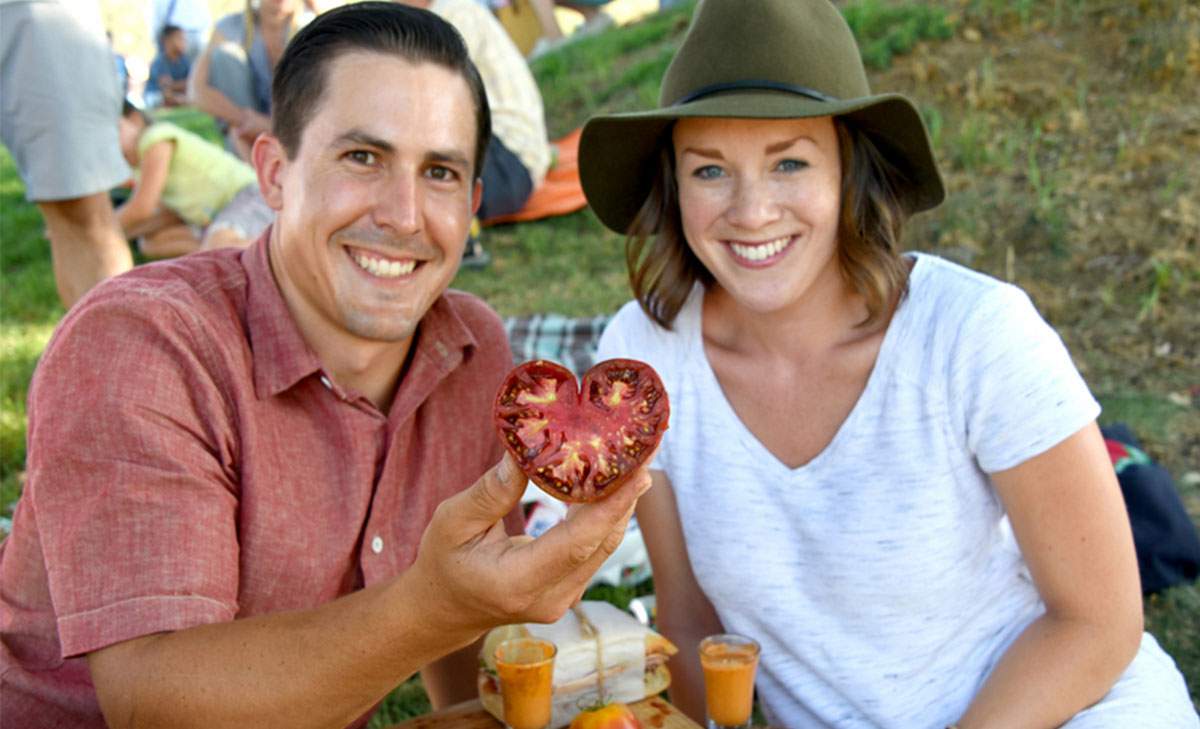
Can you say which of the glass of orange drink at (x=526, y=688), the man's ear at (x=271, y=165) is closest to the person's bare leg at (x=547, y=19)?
the man's ear at (x=271, y=165)

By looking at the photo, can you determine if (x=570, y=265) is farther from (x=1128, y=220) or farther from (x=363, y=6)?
(x=363, y=6)

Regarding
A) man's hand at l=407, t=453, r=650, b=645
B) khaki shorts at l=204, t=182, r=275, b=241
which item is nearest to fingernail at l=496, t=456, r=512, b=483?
man's hand at l=407, t=453, r=650, b=645

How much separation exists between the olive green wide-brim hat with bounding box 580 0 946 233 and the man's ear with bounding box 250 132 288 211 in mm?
792

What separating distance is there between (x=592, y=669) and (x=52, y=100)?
4.44 metres

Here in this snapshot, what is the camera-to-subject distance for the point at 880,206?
8.51 ft

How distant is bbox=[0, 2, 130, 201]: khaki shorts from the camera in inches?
195

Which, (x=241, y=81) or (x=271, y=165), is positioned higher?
(x=241, y=81)

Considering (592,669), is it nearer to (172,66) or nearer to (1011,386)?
(1011,386)

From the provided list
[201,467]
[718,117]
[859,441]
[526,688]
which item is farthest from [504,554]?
[718,117]

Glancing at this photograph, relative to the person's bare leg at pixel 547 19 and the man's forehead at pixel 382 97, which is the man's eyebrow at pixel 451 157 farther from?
the person's bare leg at pixel 547 19

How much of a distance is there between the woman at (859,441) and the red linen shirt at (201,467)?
2.21 feet

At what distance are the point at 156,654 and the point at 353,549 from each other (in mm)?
576

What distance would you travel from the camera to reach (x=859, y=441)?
2453 mm

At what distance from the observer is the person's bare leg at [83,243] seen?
5234 millimetres
